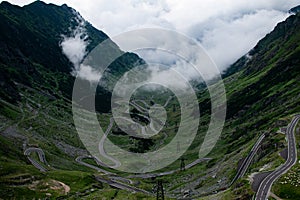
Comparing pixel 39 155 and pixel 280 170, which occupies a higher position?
pixel 39 155

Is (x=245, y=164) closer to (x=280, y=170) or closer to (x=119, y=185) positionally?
(x=280, y=170)

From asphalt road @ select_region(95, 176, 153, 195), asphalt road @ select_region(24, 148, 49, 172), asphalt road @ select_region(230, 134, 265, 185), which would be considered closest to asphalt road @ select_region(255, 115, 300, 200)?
asphalt road @ select_region(230, 134, 265, 185)

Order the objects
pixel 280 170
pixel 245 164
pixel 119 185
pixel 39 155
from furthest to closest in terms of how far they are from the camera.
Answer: pixel 39 155
pixel 119 185
pixel 245 164
pixel 280 170

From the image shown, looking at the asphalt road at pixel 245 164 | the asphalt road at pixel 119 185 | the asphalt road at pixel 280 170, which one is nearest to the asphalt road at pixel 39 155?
the asphalt road at pixel 119 185

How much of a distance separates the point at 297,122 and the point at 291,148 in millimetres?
34470

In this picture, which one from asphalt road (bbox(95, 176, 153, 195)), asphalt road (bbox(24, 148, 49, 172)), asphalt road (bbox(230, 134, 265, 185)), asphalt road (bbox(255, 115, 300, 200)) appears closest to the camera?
asphalt road (bbox(255, 115, 300, 200))

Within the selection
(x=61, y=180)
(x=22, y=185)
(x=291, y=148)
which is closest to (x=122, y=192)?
(x=61, y=180)

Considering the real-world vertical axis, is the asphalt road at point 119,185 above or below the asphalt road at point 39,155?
below

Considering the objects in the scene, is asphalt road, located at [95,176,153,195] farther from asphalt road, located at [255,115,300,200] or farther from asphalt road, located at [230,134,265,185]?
asphalt road, located at [255,115,300,200]

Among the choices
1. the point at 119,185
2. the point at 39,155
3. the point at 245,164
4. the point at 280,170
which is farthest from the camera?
the point at 39,155

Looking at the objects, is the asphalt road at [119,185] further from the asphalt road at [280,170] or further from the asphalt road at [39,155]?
the asphalt road at [280,170]

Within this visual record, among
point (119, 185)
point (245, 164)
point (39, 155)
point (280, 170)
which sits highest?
point (39, 155)

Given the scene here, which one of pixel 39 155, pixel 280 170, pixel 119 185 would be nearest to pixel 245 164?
pixel 280 170

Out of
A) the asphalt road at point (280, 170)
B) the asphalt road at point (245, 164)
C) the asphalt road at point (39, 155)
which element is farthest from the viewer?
the asphalt road at point (39, 155)
